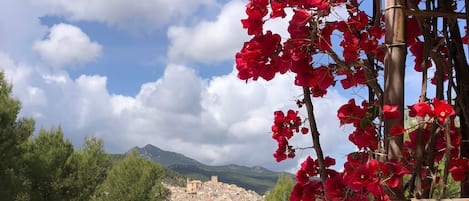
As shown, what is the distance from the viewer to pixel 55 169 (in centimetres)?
1811

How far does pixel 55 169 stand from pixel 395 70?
17.8 metres

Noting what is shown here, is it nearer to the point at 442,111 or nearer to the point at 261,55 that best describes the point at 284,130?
the point at 261,55

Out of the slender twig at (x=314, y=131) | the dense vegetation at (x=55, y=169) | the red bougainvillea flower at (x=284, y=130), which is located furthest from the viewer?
the dense vegetation at (x=55, y=169)

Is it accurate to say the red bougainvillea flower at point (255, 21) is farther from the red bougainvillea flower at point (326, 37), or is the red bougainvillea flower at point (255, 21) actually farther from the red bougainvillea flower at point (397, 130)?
the red bougainvillea flower at point (397, 130)

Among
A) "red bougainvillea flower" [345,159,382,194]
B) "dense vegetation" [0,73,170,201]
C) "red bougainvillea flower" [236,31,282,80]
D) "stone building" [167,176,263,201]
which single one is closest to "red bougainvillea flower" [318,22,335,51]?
"red bougainvillea flower" [236,31,282,80]

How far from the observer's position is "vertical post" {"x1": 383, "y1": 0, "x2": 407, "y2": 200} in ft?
4.77

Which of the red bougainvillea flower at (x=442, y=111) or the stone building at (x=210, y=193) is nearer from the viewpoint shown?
the red bougainvillea flower at (x=442, y=111)

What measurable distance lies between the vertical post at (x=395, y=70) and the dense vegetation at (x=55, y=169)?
13339 mm

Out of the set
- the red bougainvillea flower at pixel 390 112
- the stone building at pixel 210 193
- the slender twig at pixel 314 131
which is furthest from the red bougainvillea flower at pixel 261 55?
the stone building at pixel 210 193

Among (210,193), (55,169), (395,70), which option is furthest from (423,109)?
(210,193)

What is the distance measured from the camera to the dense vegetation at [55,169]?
14070 mm

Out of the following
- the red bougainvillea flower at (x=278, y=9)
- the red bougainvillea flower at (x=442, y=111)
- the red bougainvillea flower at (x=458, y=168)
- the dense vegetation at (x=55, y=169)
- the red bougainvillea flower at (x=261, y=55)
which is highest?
the dense vegetation at (x=55, y=169)

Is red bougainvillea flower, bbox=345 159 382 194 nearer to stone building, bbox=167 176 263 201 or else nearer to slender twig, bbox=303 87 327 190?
slender twig, bbox=303 87 327 190

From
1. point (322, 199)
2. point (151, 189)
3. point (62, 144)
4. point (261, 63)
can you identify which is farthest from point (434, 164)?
point (151, 189)
